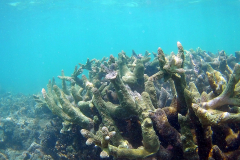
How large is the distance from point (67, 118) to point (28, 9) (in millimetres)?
42482

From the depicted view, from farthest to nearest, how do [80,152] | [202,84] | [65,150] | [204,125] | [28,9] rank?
[28,9]
[65,150]
[202,84]
[80,152]
[204,125]

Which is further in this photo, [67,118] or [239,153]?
[67,118]

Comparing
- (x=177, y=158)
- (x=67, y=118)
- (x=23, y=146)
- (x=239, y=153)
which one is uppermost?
(x=239, y=153)

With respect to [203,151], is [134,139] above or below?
below

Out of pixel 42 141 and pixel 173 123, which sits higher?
pixel 173 123

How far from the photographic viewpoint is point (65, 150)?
415 cm

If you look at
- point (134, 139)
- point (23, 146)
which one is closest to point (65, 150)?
point (134, 139)

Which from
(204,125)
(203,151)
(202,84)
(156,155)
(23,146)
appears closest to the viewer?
(204,125)

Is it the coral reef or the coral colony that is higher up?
the coral colony

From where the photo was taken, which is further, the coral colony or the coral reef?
the coral reef

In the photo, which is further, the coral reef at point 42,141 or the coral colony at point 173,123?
the coral reef at point 42,141

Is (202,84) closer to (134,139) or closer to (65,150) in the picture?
(134,139)

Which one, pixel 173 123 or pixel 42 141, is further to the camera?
pixel 42 141

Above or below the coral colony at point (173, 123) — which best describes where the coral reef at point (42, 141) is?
below
